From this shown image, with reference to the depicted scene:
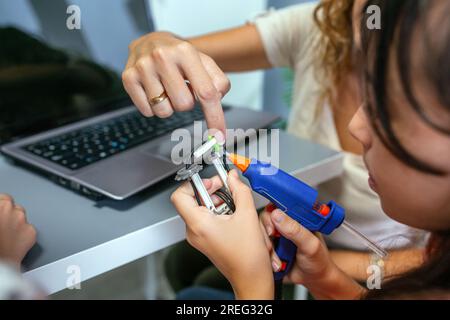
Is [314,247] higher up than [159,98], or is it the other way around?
[159,98]

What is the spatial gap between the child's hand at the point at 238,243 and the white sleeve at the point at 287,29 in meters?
0.47

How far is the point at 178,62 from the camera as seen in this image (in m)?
0.45

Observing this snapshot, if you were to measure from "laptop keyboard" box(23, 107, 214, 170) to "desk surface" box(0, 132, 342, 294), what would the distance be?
0.04 metres

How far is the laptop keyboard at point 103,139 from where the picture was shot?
52cm

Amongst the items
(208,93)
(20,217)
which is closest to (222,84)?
(208,93)

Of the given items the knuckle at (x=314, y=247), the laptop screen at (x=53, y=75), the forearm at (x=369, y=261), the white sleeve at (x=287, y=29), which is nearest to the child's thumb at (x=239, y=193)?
the knuckle at (x=314, y=247)

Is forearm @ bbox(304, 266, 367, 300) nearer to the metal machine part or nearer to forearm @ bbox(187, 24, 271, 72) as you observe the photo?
the metal machine part

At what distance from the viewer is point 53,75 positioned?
0.62 metres

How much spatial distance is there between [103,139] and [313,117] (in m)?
0.38

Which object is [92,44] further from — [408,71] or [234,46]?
[408,71]

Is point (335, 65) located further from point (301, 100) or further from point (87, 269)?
point (87, 269)
